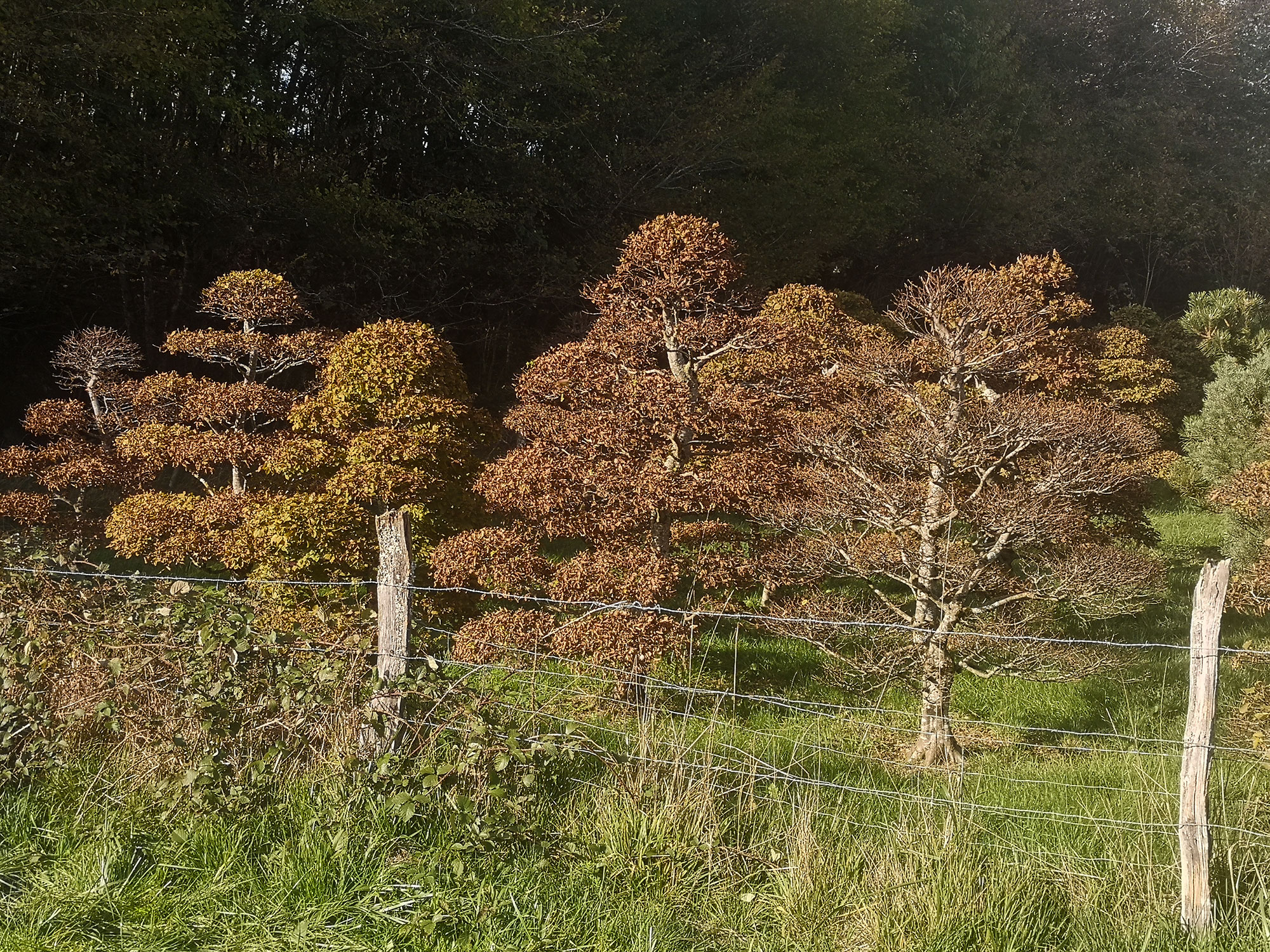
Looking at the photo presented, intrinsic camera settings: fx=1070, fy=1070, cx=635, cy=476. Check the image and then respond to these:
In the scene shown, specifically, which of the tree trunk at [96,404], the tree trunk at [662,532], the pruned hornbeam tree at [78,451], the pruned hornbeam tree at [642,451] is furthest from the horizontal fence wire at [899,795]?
the tree trunk at [96,404]

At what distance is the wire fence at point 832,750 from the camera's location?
454 centimetres

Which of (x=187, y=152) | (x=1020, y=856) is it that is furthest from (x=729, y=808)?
(x=187, y=152)

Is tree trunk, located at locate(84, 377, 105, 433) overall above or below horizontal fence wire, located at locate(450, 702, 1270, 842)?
above

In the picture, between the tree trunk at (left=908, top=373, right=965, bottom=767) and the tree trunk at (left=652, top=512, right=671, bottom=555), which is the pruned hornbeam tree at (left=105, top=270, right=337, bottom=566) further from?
the tree trunk at (left=908, top=373, right=965, bottom=767)

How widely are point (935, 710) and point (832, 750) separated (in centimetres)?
272

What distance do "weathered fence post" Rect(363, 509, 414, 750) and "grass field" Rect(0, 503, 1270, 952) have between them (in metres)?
0.28

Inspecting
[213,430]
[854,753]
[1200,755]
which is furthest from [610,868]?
[213,430]

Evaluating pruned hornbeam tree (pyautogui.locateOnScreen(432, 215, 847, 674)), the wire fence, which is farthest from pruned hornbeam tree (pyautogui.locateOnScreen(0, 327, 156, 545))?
the wire fence

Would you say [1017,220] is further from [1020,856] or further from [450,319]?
[1020,856]

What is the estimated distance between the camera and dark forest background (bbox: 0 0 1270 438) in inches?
595

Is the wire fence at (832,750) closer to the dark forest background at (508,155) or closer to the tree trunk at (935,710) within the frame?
the tree trunk at (935,710)

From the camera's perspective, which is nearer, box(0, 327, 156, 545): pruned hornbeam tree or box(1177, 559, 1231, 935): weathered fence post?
box(1177, 559, 1231, 935): weathered fence post

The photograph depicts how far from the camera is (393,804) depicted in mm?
4020

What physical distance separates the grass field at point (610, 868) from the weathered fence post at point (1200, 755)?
10cm
